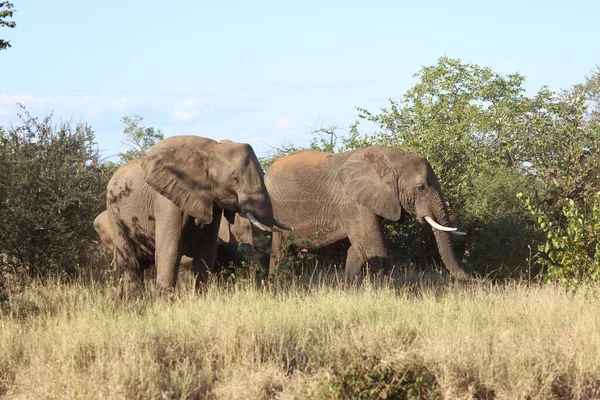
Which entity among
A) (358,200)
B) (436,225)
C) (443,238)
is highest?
(358,200)

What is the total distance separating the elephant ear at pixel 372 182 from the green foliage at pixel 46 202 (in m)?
4.13

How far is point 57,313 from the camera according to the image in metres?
9.93

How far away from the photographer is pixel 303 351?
822 cm

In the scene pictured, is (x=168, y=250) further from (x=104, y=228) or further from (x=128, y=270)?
(x=104, y=228)

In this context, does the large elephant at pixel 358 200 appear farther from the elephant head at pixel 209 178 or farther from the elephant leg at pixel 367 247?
the elephant head at pixel 209 178

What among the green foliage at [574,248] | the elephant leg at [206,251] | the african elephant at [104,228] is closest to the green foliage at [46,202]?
the african elephant at [104,228]

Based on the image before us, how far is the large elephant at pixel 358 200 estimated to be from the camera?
13.6m

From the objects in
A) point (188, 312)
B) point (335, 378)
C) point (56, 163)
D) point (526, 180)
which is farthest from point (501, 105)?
point (335, 378)

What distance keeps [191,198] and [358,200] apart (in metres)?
4.05

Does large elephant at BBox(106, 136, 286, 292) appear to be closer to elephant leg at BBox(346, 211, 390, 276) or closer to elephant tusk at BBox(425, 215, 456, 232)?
elephant leg at BBox(346, 211, 390, 276)

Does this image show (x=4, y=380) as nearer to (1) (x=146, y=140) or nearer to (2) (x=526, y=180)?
(2) (x=526, y=180)

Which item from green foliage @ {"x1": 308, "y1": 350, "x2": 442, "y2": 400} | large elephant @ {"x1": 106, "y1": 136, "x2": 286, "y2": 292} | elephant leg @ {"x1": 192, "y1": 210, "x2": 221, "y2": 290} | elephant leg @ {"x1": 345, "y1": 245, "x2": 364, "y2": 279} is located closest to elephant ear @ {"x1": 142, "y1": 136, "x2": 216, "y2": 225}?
large elephant @ {"x1": 106, "y1": 136, "x2": 286, "y2": 292}

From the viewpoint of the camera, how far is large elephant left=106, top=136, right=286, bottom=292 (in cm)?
1025

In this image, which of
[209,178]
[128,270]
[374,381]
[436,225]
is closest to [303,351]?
[374,381]
